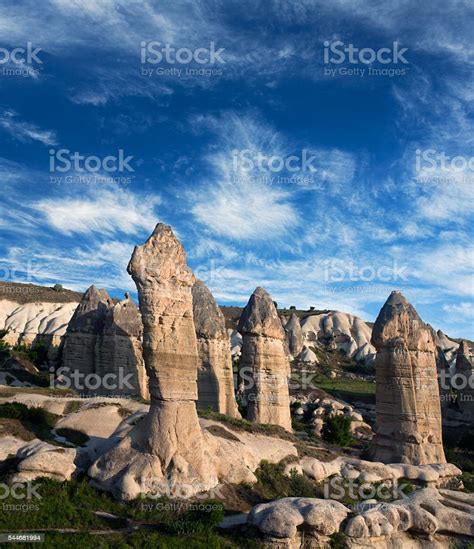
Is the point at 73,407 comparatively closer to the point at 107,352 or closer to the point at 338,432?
the point at 107,352

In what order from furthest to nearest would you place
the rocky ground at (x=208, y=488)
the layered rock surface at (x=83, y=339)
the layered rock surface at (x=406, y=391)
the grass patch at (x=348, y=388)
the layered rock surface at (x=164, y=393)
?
the grass patch at (x=348, y=388)
the layered rock surface at (x=83, y=339)
the layered rock surface at (x=406, y=391)
the layered rock surface at (x=164, y=393)
the rocky ground at (x=208, y=488)

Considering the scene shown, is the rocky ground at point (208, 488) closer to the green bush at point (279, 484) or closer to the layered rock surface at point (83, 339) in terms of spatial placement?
the green bush at point (279, 484)

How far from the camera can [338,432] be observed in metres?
27.0

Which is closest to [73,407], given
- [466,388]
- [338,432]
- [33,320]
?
[338,432]

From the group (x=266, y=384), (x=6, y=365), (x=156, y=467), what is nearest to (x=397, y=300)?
(x=266, y=384)

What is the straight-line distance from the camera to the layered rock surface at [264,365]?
75.5ft

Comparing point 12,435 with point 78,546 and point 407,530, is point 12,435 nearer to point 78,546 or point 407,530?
point 78,546

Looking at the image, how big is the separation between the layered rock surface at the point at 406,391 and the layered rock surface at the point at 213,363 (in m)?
6.53

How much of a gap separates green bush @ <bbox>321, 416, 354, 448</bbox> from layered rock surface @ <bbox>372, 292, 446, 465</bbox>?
6.21 m

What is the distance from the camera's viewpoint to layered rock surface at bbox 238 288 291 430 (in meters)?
23.0

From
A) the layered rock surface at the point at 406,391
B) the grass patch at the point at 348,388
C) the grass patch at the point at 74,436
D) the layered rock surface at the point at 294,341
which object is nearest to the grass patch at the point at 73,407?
the grass patch at the point at 74,436

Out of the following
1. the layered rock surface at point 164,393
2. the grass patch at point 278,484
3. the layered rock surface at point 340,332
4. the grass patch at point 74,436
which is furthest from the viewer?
the layered rock surface at point 340,332

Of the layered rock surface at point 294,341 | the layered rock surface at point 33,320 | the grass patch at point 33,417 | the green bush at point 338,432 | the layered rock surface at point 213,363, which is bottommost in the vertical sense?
the green bush at point 338,432

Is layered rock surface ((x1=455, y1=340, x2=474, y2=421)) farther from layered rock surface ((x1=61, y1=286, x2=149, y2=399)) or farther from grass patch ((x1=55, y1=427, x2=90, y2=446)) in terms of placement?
grass patch ((x1=55, y1=427, x2=90, y2=446))
